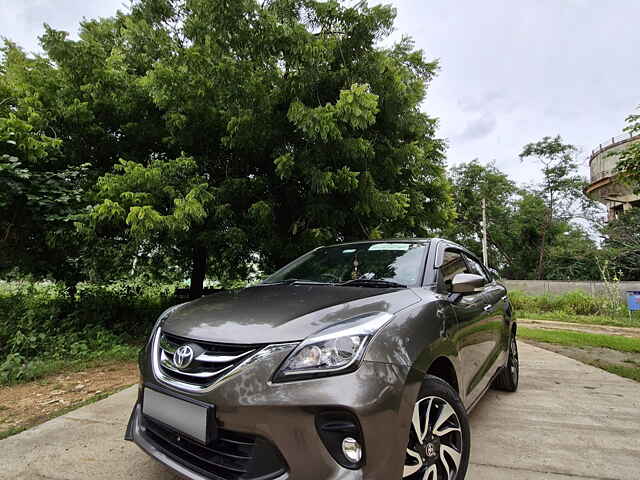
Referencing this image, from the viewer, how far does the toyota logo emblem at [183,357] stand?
5.34ft

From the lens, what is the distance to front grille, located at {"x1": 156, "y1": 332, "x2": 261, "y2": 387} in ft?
5.02

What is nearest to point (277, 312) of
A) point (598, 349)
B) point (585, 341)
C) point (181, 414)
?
point (181, 414)

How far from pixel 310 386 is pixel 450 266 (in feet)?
5.44

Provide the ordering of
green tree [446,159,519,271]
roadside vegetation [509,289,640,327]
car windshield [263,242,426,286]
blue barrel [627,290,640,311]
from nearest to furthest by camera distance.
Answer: car windshield [263,242,426,286] < roadside vegetation [509,289,640,327] < blue barrel [627,290,640,311] < green tree [446,159,519,271]

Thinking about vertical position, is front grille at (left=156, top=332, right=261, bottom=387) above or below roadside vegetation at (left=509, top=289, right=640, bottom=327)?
above

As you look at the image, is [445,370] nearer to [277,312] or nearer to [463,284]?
[463,284]

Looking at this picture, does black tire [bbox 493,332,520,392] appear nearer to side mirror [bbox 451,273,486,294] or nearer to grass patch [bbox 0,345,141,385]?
side mirror [bbox 451,273,486,294]

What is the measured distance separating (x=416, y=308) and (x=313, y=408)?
0.78m

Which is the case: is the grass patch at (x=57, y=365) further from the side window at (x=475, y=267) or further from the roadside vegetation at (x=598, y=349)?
the roadside vegetation at (x=598, y=349)

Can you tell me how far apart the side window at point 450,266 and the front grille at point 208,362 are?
4.67 ft

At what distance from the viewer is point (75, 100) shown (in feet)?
18.8

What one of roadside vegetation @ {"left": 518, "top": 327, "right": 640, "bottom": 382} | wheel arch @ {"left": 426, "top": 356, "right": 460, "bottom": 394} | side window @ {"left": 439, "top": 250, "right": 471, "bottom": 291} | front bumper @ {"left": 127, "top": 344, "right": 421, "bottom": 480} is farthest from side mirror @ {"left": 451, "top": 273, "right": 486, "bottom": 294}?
roadside vegetation @ {"left": 518, "top": 327, "right": 640, "bottom": 382}

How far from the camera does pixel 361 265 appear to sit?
8.68 ft

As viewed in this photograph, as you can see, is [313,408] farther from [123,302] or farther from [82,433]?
[123,302]
